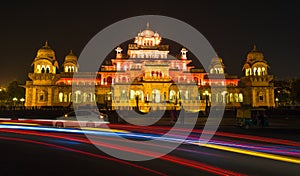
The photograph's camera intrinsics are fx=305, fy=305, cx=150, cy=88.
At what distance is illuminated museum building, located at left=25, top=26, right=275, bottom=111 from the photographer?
62.9m

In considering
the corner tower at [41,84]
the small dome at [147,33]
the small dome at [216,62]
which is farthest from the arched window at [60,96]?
the small dome at [216,62]

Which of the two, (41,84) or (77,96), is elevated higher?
(41,84)

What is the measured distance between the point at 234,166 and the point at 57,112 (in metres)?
33.8

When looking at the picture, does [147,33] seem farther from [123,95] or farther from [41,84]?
[41,84]

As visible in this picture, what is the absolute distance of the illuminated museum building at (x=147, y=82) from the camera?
6291 cm

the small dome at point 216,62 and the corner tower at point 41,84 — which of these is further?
the small dome at point 216,62

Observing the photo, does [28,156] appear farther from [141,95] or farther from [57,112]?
[141,95]

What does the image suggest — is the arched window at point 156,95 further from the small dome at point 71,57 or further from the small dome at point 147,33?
the small dome at point 71,57

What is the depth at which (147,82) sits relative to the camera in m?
62.4

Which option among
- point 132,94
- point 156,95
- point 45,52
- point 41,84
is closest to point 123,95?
point 132,94

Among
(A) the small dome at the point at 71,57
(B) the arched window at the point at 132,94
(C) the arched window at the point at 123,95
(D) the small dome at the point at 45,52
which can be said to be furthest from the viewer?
(A) the small dome at the point at 71,57

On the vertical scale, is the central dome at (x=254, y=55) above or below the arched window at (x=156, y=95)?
above

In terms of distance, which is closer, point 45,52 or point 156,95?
point 156,95

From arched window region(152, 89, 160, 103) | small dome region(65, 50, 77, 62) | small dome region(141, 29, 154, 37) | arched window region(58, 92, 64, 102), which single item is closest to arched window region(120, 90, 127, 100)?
arched window region(152, 89, 160, 103)
